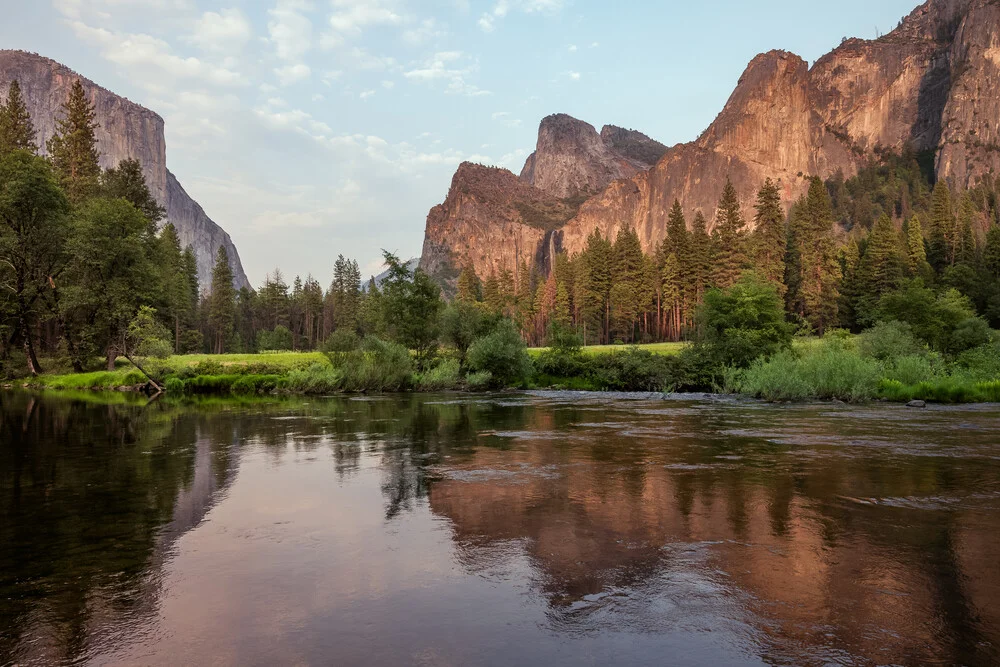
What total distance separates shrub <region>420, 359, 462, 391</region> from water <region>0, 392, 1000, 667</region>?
26.3m

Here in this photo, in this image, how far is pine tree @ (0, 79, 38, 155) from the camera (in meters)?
62.9

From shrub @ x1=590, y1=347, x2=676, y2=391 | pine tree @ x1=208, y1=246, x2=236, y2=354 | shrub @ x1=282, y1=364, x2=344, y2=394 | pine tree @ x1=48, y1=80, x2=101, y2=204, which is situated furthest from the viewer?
pine tree @ x1=208, y1=246, x2=236, y2=354

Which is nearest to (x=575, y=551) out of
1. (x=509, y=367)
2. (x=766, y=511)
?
(x=766, y=511)

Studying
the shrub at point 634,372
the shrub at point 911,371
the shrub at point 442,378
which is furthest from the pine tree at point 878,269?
the shrub at point 442,378

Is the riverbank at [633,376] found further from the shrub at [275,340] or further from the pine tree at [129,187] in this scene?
the shrub at [275,340]

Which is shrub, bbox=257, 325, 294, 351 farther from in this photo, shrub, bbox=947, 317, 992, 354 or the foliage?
shrub, bbox=947, 317, 992, 354

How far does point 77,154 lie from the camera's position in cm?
6750

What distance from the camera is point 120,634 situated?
18.5ft

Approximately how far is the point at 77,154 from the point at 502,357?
58399mm

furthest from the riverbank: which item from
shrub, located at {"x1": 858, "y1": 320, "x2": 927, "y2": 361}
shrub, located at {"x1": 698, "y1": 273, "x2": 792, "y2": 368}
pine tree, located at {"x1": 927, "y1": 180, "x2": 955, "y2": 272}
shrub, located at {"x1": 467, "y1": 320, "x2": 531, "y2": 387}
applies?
pine tree, located at {"x1": 927, "y1": 180, "x2": 955, "y2": 272}

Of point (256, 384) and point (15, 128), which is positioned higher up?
point (15, 128)

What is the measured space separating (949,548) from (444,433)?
15.3 meters

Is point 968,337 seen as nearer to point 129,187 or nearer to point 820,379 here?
point 820,379

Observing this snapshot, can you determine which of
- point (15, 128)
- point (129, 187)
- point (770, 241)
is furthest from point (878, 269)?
point (15, 128)
